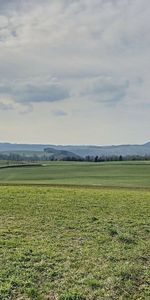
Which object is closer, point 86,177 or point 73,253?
point 73,253

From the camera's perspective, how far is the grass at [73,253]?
915 centimetres

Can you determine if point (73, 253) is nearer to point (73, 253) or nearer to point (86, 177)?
point (73, 253)

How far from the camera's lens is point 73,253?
40.5 ft

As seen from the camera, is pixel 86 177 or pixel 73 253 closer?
pixel 73 253

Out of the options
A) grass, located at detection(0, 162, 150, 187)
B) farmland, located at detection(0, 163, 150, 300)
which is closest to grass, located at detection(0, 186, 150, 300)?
farmland, located at detection(0, 163, 150, 300)

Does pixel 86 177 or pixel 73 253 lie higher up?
pixel 86 177

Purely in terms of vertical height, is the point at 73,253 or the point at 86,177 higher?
the point at 86,177

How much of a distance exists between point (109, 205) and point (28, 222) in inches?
315

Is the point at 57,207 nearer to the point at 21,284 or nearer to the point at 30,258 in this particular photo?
the point at 30,258

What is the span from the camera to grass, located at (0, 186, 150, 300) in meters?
9.15

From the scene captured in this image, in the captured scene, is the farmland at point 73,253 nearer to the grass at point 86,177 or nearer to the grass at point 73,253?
the grass at point 73,253

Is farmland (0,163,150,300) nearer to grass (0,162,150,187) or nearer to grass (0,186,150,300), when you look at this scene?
grass (0,186,150,300)

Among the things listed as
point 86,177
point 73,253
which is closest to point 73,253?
point 73,253

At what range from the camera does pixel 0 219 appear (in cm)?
1797
